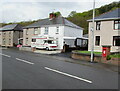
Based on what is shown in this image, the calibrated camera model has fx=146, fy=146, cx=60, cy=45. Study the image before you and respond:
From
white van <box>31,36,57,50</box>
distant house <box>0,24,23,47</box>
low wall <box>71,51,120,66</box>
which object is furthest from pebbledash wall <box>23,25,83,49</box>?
low wall <box>71,51,120,66</box>

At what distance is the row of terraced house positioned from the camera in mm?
22656

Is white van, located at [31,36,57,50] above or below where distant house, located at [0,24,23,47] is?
below

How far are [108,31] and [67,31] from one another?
1113 cm

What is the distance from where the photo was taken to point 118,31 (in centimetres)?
2217

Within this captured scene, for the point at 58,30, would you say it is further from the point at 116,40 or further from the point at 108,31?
the point at 116,40

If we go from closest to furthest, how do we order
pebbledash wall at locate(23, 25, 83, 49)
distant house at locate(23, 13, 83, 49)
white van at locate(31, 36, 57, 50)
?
1. white van at locate(31, 36, 57, 50)
2. pebbledash wall at locate(23, 25, 83, 49)
3. distant house at locate(23, 13, 83, 49)

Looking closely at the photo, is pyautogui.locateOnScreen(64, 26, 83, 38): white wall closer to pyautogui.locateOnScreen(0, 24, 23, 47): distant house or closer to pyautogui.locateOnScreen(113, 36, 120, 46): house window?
pyautogui.locateOnScreen(113, 36, 120, 46): house window

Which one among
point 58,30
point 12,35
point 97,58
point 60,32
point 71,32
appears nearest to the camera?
point 97,58

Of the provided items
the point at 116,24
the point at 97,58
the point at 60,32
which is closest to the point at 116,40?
the point at 116,24

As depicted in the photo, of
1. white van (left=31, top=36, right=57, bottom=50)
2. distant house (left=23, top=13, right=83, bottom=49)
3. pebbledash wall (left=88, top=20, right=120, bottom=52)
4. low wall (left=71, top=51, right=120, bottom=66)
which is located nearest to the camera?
low wall (left=71, top=51, right=120, bottom=66)

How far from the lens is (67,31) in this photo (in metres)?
32.5

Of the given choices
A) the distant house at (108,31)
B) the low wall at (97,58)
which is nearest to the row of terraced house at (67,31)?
the distant house at (108,31)

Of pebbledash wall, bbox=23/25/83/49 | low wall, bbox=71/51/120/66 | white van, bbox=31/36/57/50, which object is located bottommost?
low wall, bbox=71/51/120/66

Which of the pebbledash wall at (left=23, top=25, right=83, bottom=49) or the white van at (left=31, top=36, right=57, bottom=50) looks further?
the pebbledash wall at (left=23, top=25, right=83, bottom=49)
